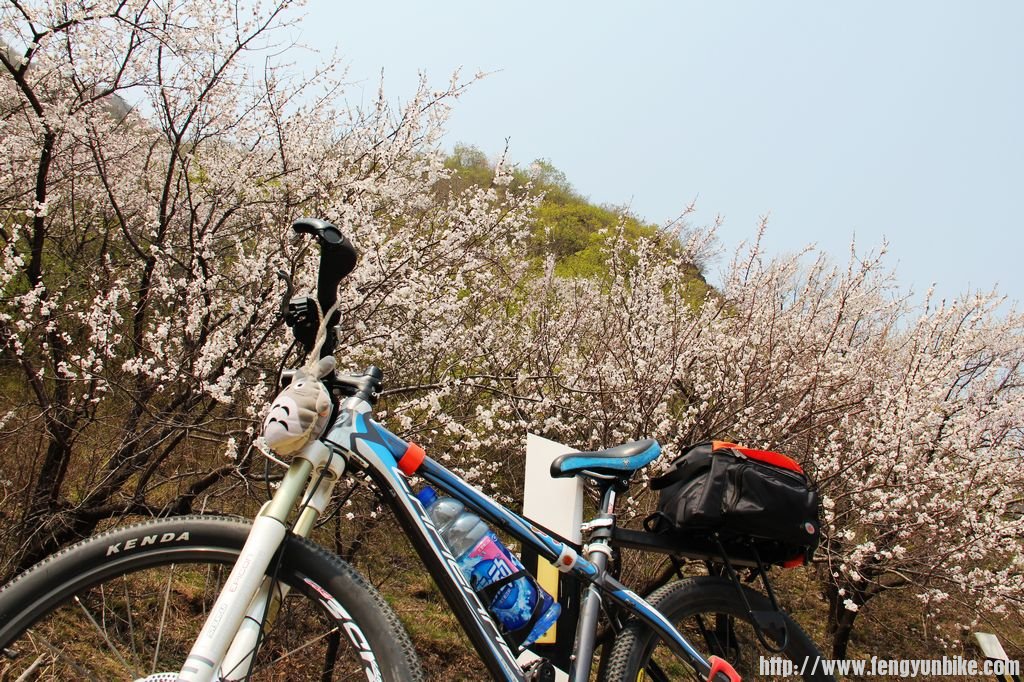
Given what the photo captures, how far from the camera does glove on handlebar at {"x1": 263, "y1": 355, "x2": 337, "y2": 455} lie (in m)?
1.47

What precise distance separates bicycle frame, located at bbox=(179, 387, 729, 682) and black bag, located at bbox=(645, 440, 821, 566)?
333 mm

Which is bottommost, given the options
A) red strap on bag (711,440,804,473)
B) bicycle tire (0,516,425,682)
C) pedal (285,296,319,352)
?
bicycle tire (0,516,425,682)

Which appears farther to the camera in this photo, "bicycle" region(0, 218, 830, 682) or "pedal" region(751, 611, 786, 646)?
"pedal" region(751, 611, 786, 646)

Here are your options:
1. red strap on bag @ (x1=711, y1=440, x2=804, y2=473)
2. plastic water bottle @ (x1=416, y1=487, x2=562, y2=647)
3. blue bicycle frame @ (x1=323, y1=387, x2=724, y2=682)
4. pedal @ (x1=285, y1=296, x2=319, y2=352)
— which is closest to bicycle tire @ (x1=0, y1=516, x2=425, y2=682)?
blue bicycle frame @ (x1=323, y1=387, x2=724, y2=682)

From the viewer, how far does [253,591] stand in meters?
1.37

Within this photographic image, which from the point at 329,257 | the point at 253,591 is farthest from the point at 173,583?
the point at 329,257

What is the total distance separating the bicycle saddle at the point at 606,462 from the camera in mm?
2162

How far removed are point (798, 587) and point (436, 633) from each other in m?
4.17

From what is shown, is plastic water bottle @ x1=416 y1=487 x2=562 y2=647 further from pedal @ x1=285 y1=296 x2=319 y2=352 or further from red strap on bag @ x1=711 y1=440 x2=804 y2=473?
red strap on bag @ x1=711 y1=440 x2=804 y2=473

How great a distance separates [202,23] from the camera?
11.8 feet

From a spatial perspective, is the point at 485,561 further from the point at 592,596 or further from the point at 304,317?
the point at 304,317

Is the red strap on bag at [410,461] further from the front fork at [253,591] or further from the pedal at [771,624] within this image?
the pedal at [771,624]

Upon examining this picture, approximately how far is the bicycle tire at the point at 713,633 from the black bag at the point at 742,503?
15 cm

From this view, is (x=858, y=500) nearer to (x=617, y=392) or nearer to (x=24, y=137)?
(x=617, y=392)
